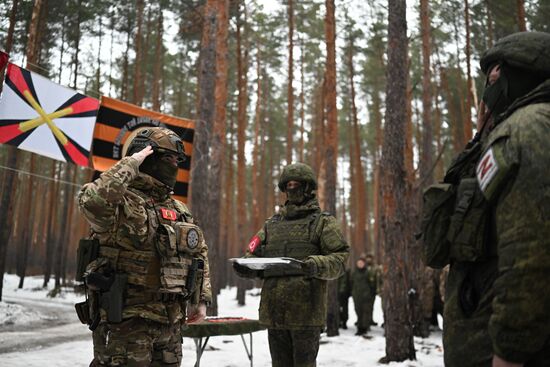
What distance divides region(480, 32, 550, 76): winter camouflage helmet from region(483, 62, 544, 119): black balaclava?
4 cm

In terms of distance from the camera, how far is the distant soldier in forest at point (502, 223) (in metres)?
1.55

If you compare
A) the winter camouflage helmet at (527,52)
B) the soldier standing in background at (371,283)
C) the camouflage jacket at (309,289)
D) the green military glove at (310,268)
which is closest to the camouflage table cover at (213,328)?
the camouflage jacket at (309,289)

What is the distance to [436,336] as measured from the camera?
11242mm

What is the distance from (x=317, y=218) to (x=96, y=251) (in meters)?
2.12

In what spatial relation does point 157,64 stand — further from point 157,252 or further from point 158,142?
point 157,252

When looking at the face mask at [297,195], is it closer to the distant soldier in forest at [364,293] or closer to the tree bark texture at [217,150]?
the tree bark texture at [217,150]

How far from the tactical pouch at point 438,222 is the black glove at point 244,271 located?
2315 millimetres

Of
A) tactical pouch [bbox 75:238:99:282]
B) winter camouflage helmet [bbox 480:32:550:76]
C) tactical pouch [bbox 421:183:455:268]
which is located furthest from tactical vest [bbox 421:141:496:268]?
tactical pouch [bbox 75:238:99:282]

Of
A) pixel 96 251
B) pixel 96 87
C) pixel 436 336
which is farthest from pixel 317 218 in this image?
pixel 96 87

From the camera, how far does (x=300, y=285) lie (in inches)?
168

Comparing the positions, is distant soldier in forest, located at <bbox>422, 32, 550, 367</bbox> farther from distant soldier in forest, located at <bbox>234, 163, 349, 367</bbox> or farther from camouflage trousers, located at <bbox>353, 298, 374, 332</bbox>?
camouflage trousers, located at <bbox>353, 298, 374, 332</bbox>

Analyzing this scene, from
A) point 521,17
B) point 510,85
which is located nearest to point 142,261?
point 510,85

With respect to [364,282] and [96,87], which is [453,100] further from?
[96,87]

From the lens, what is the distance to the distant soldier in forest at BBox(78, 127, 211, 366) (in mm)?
3127
